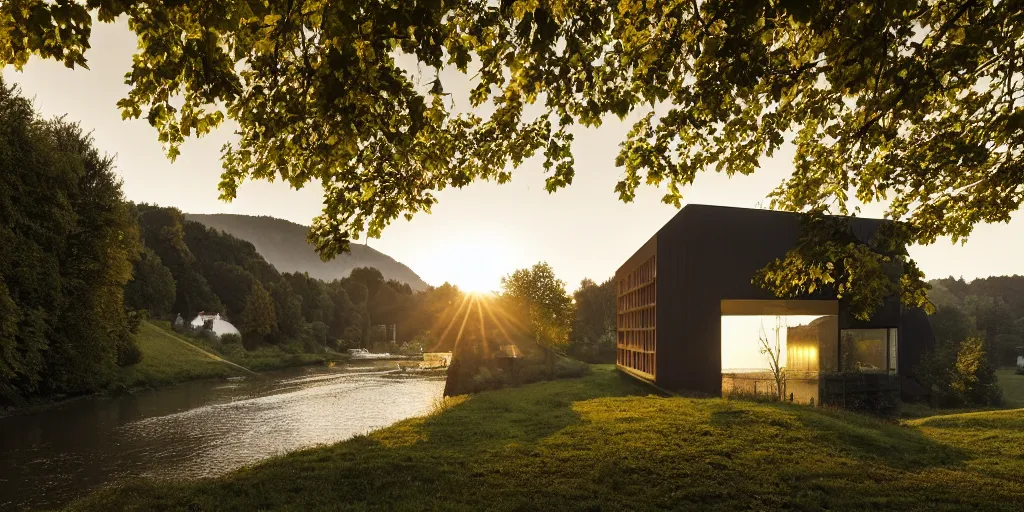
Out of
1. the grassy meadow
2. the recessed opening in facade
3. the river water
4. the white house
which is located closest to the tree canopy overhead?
the river water

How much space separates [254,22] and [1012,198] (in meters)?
13.5

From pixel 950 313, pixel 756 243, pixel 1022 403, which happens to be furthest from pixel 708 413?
pixel 950 313

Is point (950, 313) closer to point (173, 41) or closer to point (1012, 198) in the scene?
point (1012, 198)

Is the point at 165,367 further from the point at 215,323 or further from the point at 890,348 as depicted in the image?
the point at 890,348

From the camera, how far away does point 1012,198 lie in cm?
1085

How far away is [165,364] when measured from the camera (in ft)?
141

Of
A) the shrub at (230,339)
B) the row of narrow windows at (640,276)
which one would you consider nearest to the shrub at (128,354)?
the shrub at (230,339)

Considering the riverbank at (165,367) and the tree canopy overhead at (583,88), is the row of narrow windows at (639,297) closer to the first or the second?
the tree canopy overhead at (583,88)

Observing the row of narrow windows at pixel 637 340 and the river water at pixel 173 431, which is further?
the row of narrow windows at pixel 637 340

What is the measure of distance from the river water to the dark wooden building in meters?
13.3

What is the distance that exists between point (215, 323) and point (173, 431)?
6232 cm

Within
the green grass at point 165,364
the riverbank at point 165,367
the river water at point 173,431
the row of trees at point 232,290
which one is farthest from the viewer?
the row of trees at point 232,290

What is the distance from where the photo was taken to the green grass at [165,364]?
37.7 metres

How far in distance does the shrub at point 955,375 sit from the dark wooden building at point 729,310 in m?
1.18
